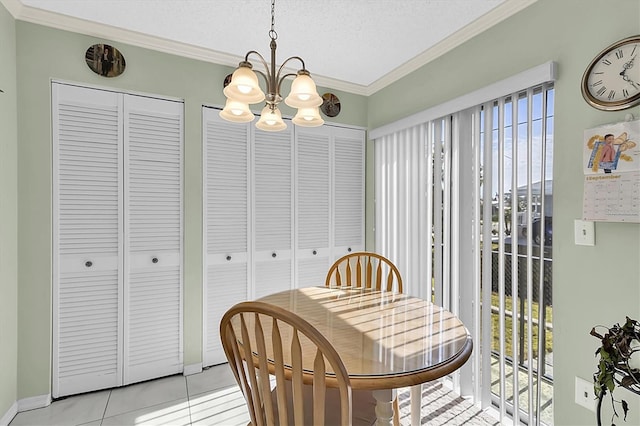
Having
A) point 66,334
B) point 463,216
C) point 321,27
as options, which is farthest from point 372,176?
point 66,334

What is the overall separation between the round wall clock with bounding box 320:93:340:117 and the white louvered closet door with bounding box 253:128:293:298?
0.39 metres

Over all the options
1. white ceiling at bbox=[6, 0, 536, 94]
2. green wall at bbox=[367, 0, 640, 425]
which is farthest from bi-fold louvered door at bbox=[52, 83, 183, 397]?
green wall at bbox=[367, 0, 640, 425]

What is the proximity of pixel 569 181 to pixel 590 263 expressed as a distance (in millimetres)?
415

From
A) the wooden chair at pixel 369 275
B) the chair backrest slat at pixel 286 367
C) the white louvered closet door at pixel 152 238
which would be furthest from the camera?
the white louvered closet door at pixel 152 238

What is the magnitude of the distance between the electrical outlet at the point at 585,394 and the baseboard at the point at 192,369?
8.01ft

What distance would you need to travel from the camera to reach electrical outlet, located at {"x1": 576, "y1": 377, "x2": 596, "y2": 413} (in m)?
1.65

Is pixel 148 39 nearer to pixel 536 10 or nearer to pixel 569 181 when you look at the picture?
pixel 536 10

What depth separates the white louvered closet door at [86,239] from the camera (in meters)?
2.26

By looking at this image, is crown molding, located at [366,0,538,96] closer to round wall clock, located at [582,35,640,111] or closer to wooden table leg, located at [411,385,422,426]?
round wall clock, located at [582,35,640,111]

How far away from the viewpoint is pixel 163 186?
256cm

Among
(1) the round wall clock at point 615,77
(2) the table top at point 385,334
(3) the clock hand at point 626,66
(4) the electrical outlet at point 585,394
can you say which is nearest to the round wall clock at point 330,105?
(2) the table top at point 385,334

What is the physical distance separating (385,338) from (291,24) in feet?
6.50

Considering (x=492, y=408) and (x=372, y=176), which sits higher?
(x=372, y=176)

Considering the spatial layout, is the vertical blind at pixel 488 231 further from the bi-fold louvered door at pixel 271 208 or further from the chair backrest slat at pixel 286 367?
the chair backrest slat at pixel 286 367
